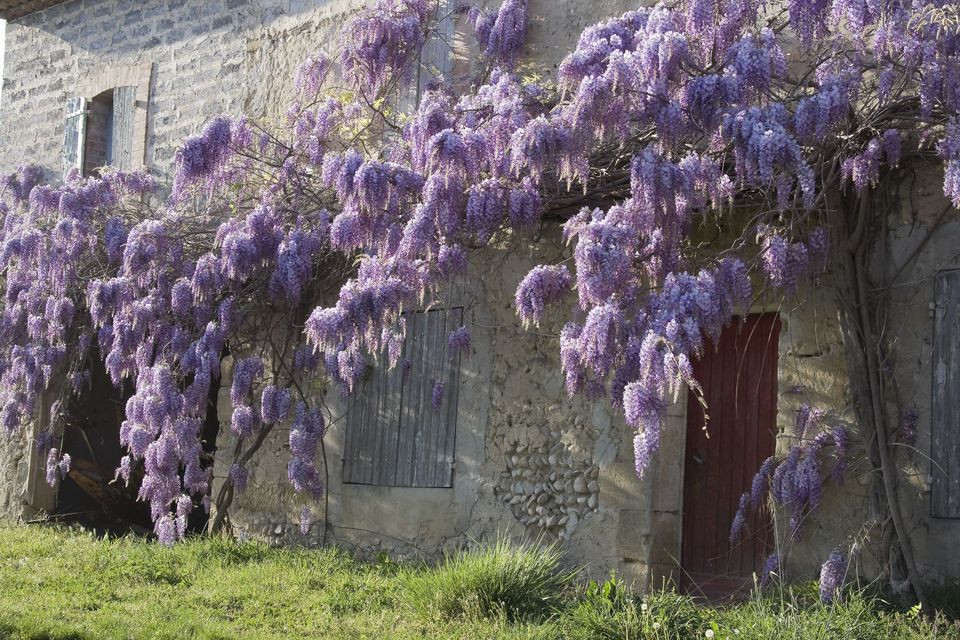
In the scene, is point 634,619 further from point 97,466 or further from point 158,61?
point 158,61

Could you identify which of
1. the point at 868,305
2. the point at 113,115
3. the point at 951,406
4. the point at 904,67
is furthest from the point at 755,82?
the point at 113,115

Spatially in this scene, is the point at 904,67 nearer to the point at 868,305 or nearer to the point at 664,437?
the point at 868,305

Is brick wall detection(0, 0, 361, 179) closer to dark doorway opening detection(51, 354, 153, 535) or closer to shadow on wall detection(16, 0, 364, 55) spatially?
shadow on wall detection(16, 0, 364, 55)

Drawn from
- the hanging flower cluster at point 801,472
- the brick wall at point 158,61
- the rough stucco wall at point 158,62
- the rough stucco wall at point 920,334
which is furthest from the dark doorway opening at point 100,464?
Answer: the rough stucco wall at point 920,334

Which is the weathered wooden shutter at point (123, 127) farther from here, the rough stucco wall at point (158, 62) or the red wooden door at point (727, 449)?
the red wooden door at point (727, 449)

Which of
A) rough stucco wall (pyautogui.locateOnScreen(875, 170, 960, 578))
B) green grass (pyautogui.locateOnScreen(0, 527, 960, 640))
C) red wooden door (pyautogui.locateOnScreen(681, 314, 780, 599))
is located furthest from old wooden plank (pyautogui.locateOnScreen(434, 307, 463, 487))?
rough stucco wall (pyautogui.locateOnScreen(875, 170, 960, 578))

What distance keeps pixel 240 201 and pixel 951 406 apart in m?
4.74

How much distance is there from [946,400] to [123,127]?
7023mm

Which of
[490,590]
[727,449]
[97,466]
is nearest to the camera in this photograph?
[490,590]

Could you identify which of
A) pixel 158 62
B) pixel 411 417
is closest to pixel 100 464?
pixel 158 62

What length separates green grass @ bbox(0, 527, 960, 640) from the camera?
190 inches

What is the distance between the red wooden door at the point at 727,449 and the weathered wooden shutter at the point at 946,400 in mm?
863

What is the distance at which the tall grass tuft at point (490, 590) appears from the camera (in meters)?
5.29

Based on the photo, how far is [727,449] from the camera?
20.7 ft
